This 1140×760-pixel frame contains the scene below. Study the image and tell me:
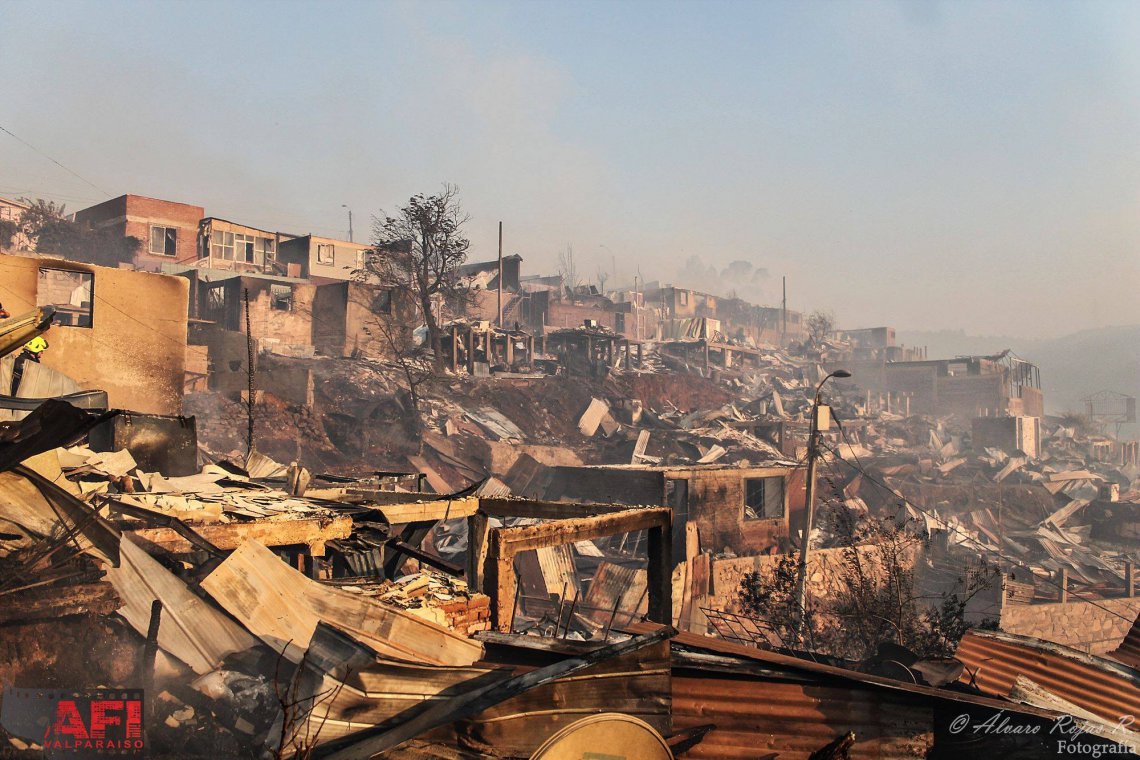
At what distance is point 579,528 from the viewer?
22.7 feet

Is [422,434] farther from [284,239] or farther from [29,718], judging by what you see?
[29,718]

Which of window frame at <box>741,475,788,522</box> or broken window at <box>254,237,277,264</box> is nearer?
window frame at <box>741,475,788,522</box>

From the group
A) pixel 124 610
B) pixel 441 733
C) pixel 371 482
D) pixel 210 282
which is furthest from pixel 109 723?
pixel 210 282

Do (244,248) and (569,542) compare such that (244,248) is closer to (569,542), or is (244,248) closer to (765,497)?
(765,497)

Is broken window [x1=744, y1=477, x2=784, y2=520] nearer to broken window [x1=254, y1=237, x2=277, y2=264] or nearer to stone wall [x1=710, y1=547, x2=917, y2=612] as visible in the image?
stone wall [x1=710, y1=547, x2=917, y2=612]

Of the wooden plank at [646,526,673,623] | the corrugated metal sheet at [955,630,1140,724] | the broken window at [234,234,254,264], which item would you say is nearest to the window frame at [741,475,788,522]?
the wooden plank at [646,526,673,623]

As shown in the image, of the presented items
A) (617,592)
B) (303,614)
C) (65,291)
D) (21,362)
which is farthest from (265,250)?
(303,614)

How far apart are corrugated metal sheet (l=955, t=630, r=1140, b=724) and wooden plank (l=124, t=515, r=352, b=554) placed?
5.33m

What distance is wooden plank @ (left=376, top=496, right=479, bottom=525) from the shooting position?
714 centimetres

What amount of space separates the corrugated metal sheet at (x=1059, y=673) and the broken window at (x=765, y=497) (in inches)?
831

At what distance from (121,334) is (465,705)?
17950 millimetres

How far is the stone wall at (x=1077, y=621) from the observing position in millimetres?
20734

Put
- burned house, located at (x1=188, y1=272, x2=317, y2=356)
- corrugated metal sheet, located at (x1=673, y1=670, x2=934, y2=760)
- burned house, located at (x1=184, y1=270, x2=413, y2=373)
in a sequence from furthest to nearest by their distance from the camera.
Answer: burned house, located at (x1=184, y1=270, x2=413, y2=373) < burned house, located at (x1=188, y1=272, x2=317, y2=356) < corrugated metal sheet, located at (x1=673, y1=670, x2=934, y2=760)

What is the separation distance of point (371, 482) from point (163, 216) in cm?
3514
